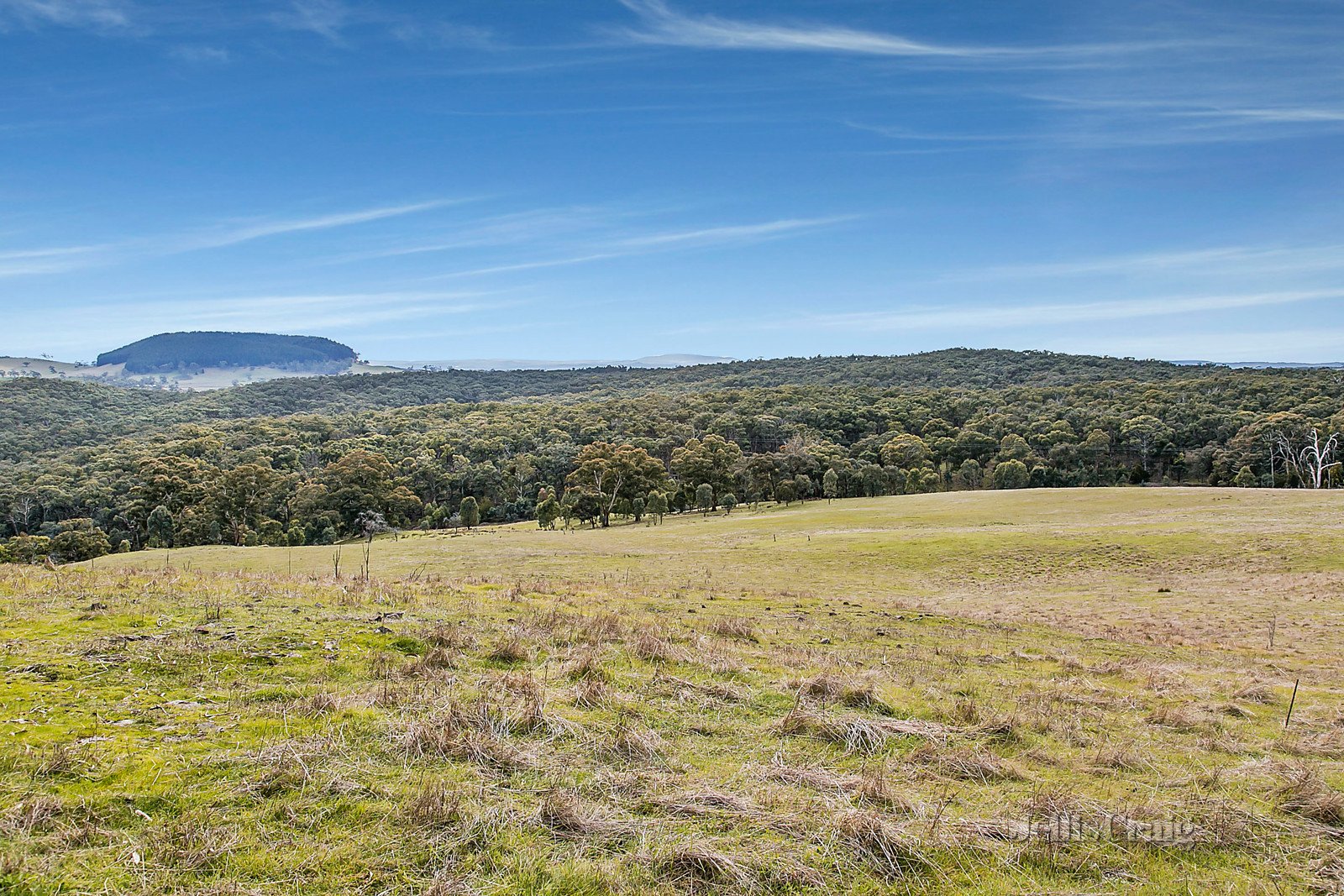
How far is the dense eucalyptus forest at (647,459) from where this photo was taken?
3273 inches

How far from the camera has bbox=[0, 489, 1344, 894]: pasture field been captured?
4.67 metres

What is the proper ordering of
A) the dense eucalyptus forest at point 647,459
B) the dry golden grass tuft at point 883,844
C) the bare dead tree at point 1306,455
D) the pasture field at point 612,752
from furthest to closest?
the bare dead tree at point 1306,455 < the dense eucalyptus forest at point 647,459 < the dry golden grass tuft at point 883,844 < the pasture field at point 612,752

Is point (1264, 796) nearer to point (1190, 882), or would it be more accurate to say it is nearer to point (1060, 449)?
point (1190, 882)

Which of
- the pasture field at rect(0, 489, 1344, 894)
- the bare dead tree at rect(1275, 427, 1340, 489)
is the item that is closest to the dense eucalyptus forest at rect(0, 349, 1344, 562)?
the bare dead tree at rect(1275, 427, 1340, 489)

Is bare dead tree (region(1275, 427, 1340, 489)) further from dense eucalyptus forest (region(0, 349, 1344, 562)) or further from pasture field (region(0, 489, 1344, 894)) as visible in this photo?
pasture field (region(0, 489, 1344, 894))

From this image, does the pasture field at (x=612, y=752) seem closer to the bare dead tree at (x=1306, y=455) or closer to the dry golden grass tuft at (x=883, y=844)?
the dry golden grass tuft at (x=883, y=844)

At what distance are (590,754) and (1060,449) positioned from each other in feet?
399

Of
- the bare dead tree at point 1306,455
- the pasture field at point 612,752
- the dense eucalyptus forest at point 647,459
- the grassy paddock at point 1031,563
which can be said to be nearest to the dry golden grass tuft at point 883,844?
the pasture field at point 612,752

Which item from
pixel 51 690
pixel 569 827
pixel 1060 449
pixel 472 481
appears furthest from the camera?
pixel 472 481

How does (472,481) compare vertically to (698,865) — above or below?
below


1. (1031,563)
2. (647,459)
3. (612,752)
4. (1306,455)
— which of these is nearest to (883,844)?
(612,752)

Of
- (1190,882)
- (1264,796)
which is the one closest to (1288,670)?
(1264,796)

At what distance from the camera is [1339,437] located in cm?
9200

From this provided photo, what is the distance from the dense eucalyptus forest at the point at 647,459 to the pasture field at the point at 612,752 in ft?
205
